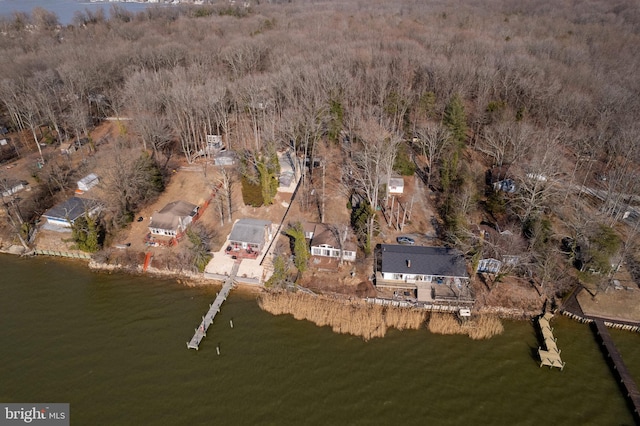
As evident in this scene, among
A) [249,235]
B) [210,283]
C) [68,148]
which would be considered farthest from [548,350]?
[68,148]

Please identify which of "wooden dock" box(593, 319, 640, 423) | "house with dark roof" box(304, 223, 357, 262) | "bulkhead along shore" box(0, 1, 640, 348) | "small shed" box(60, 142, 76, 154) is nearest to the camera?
"wooden dock" box(593, 319, 640, 423)

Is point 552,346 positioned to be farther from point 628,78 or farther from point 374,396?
point 628,78

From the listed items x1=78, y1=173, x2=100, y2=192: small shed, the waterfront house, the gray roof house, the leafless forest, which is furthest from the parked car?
the waterfront house

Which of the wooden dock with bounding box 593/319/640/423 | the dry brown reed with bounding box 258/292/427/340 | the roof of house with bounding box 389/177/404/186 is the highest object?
the roof of house with bounding box 389/177/404/186

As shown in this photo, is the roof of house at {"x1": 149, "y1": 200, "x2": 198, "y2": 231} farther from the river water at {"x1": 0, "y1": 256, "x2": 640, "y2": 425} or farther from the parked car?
the parked car

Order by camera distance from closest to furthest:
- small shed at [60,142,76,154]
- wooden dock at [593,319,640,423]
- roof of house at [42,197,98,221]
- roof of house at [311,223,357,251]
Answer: wooden dock at [593,319,640,423]
roof of house at [311,223,357,251]
roof of house at [42,197,98,221]
small shed at [60,142,76,154]

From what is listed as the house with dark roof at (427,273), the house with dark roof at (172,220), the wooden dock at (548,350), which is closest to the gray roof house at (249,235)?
the house with dark roof at (172,220)

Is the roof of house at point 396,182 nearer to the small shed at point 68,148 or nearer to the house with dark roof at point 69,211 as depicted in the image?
the house with dark roof at point 69,211

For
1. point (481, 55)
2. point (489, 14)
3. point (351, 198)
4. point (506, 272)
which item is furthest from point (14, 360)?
point (489, 14)
